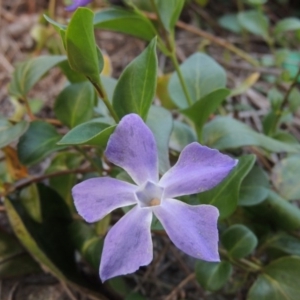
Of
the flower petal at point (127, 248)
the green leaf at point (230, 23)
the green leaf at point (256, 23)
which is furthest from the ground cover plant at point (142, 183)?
the green leaf at point (230, 23)

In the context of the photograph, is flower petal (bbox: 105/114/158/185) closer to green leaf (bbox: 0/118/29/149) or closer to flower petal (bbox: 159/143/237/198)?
flower petal (bbox: 159/143/237/198)

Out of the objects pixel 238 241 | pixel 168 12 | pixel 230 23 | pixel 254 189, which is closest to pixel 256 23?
pixel 230 23

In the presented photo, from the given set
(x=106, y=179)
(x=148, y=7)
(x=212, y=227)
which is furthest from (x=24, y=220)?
(x=148, y=7)

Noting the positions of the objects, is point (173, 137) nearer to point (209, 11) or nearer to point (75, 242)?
point (75, 242)

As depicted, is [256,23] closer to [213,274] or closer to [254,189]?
[254,189]

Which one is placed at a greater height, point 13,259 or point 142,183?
point 142,183

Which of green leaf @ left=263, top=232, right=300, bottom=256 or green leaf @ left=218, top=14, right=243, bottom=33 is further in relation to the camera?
green leaf @ left=218, top=14, right=243, bottom=33

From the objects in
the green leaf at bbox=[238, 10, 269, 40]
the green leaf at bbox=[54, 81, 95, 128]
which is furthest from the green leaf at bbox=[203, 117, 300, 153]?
the green leaf at bbox=[238, 10, 269, 40]
